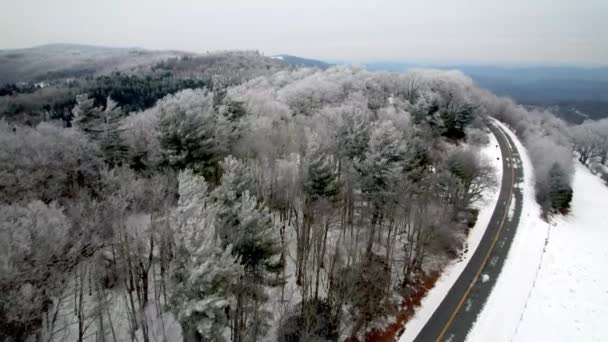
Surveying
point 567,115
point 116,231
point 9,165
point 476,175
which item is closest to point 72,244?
point 116,231

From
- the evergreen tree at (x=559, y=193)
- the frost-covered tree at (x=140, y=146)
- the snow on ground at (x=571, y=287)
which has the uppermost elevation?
the frost-covered tree at (x=140, y=146)

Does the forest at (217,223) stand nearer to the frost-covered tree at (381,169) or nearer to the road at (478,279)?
the frost-covered tree at (381,169)

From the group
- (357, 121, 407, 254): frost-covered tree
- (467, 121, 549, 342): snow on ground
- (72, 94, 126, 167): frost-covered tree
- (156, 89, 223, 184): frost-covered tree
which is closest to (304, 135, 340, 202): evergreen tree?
(357, 121, 407, 254): frost-covered tree

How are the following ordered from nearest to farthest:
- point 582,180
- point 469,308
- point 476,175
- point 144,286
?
point 144,286, point 469,308, point 476,175, point 582,180

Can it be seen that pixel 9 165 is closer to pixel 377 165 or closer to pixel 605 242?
pixel 377 165

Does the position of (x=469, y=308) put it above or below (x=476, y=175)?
below

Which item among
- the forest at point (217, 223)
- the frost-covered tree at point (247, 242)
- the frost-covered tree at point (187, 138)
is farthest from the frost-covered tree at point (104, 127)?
the frost-covered tree at point (247, 242)
